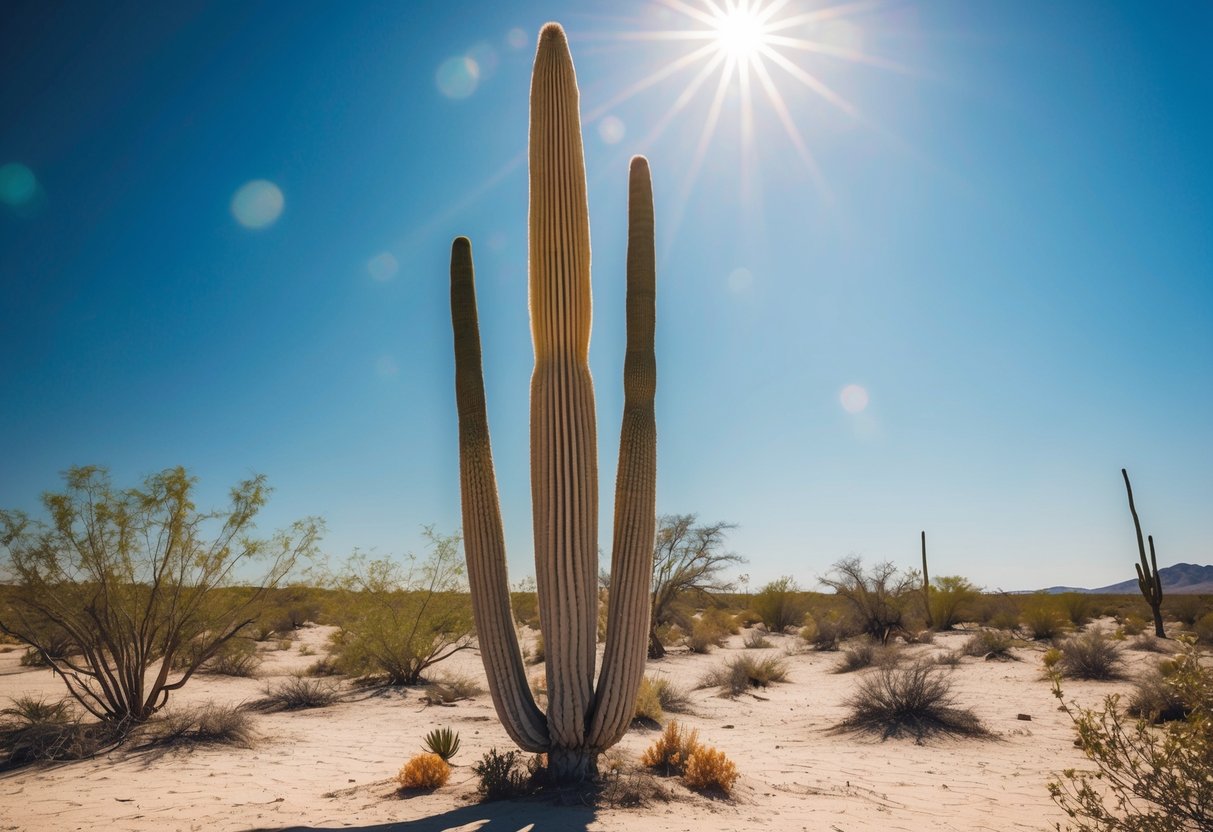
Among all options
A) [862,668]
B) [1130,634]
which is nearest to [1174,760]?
[862,668]

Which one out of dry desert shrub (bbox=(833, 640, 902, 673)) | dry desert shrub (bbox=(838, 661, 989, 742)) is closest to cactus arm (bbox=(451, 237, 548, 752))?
dry desert shrub (bbox=(838, 661, 989, 742))

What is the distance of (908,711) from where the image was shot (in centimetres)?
1139

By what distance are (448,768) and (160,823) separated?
9.24 ft

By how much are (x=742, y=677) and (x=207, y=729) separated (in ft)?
34.8

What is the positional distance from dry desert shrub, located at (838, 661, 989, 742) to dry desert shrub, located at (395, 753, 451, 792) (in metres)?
6.76

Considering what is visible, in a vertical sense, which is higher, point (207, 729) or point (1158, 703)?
point (1158, 703)

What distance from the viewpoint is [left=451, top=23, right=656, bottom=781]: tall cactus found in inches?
281

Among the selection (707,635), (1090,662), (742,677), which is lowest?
(742,677)

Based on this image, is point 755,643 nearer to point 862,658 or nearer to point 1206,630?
point 862,658

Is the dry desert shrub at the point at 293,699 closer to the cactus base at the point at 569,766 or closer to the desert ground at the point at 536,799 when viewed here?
the desert ground at the point at 536,799

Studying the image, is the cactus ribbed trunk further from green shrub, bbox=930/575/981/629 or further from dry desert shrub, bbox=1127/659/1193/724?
dry desert shrub, bbox=1127/659/1193/724

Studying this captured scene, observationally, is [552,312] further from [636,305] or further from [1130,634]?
[1130,634]

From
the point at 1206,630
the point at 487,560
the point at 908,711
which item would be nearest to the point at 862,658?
the point at 908,711

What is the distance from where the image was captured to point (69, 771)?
8711 mm
